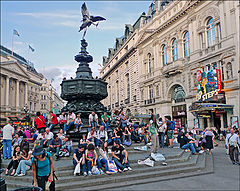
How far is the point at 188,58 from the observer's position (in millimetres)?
29578

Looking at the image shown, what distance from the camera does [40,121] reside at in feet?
34.3

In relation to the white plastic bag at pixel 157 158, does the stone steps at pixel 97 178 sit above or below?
below

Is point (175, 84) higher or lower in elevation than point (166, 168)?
higher

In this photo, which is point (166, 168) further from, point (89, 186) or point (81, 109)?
point (81, 109)

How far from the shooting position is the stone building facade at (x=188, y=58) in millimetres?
22547

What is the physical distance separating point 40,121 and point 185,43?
26.1m

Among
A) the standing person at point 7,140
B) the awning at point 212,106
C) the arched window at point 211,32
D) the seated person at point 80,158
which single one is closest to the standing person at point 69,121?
the standing person at point 7,140

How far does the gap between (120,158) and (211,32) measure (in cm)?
2410

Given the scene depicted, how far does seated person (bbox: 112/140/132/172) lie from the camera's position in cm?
727

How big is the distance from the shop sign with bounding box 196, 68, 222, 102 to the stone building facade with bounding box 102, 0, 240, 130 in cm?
51

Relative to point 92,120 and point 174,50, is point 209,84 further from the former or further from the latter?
point 92,120

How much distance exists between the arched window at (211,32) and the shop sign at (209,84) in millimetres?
4181

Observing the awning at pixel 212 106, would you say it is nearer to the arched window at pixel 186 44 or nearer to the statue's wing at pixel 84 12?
the arched window at pixel 186 44

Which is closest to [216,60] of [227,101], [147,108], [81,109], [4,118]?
[227,101]
